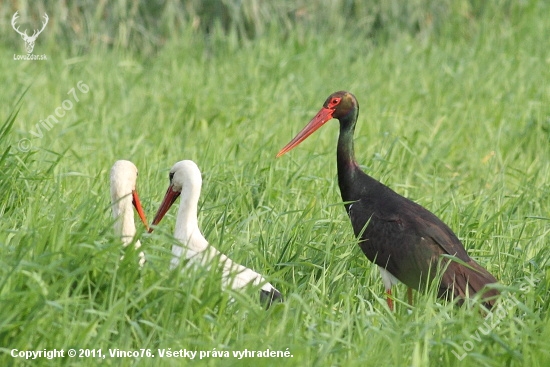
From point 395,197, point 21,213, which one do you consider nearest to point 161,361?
point 21,213

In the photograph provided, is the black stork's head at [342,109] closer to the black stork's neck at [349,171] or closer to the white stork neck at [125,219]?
the black stork's neck at [349,171]

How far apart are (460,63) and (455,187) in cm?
338

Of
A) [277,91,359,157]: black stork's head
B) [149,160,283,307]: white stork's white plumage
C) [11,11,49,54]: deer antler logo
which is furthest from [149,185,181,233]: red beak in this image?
[11,11,49,54]: deer antler logo

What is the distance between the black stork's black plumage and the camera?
14.8 feet

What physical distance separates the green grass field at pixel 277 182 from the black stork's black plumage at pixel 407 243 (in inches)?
4.8

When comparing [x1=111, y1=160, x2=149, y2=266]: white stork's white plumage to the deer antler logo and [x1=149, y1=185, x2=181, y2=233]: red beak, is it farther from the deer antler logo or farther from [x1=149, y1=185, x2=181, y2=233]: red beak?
the deer antler logo

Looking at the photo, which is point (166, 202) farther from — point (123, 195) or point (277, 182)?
point (277, 182)

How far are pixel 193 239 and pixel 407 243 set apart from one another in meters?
1.04

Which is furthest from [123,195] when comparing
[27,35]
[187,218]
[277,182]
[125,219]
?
[27,35]

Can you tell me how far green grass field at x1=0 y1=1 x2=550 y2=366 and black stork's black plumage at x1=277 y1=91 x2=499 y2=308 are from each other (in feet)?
0.40

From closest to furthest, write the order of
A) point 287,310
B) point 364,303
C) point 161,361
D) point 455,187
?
1. point 161,361
2. point 287,310
3. point 364,303
4. point 455,187

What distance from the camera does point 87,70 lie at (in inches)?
361

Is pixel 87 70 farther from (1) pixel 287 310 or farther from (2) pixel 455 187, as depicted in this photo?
(1) pixel 287 310

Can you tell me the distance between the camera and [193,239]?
4.39m
